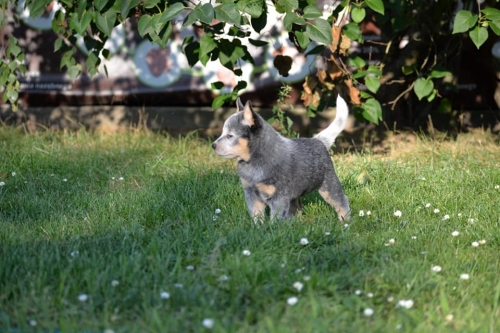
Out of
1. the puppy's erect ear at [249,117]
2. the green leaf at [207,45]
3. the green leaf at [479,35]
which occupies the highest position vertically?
the green leaf at [479,35]

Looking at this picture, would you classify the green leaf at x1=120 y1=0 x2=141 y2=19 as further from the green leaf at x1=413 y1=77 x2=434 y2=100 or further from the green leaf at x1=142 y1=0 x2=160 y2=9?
the green leaf at x1=413 y1=77 x2=434 y2=100

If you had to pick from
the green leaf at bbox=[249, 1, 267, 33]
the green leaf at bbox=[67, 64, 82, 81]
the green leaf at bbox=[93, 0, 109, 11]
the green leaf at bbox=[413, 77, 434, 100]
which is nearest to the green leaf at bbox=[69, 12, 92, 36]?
the green leaf at bbox=[93, 0, 109, 11]

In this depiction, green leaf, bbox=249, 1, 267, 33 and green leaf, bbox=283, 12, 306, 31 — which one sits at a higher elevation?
green leaf, bbox=283, 12, 306, 31

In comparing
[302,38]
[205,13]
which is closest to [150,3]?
[205,13]

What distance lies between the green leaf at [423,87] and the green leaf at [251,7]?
6.25 feet

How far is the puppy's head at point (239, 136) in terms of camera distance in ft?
15.0

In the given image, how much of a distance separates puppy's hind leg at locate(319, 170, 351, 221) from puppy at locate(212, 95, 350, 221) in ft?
0.20

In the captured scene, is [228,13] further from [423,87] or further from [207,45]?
[423,87]

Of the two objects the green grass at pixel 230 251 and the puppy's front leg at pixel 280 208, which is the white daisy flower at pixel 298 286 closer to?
Result: the green grass at pixel 230 251

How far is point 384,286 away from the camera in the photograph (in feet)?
11.8

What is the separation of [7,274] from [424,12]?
4.86 metres

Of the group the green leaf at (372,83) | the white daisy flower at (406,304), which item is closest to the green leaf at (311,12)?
the green leaf at (372,83)

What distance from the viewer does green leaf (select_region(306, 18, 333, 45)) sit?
5.00 meters

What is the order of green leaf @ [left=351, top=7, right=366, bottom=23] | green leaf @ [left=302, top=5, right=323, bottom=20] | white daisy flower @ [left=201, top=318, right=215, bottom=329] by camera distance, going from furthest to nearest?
1. green leaf @ [left=351, top=7, right=366, bottom=23]
2. green leaf @ [left=302, top=5, right=323, bottom=20]
3. white daisy flower @ [left=201, top=318, right=215, bottom=329]
